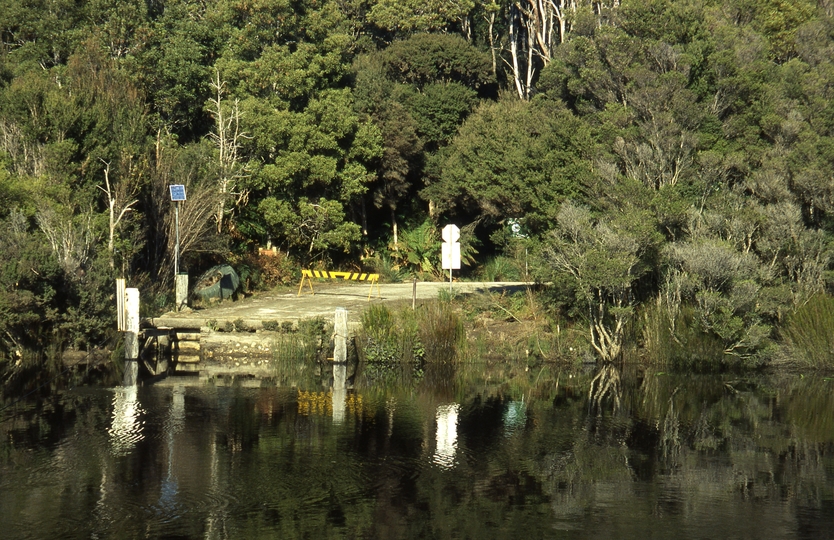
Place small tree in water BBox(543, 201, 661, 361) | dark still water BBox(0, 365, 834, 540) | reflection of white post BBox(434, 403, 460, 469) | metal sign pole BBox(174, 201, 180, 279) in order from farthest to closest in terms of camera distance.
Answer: metal sign pole BBox(174, 201, 180, 279) < small tree in water BBox(543, 201, 661, 361) < reflection of white post BBox(434, 403, 460, 469) < dark still water BBox(0, 365, 834, 540)

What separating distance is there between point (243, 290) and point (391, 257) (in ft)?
36.4

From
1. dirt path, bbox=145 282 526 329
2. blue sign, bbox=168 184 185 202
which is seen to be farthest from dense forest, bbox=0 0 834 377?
blue sign, bbox=168 184 185 202

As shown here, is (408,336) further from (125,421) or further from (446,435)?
(125,421)

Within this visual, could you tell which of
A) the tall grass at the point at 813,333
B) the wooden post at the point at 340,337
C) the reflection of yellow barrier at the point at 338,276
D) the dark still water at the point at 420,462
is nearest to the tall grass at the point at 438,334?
the wooden post at the point at 340,337

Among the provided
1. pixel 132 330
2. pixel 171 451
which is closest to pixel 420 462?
pixel 171 451

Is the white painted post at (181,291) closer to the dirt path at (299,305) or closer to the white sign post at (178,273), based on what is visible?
the white sign post at (178,273)

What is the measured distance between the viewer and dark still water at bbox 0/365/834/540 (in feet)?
36.1

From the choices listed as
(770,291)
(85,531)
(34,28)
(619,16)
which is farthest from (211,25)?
(85,531)

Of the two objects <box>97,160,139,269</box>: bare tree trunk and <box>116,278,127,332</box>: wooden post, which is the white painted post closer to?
<box>97,160,139,269</box>: bare tree trunk

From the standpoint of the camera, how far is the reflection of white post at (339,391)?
17109 millimetres

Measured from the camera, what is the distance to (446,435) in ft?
51.5

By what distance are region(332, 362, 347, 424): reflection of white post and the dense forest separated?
5656 mm

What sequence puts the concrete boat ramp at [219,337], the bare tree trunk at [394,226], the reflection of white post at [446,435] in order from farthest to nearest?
1. the bare tree trunk at [394,226]
2. the concrete boat ramp at [219,337]
3. the reflection of white post at [446,435]

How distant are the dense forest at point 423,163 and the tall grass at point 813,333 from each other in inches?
3.6
